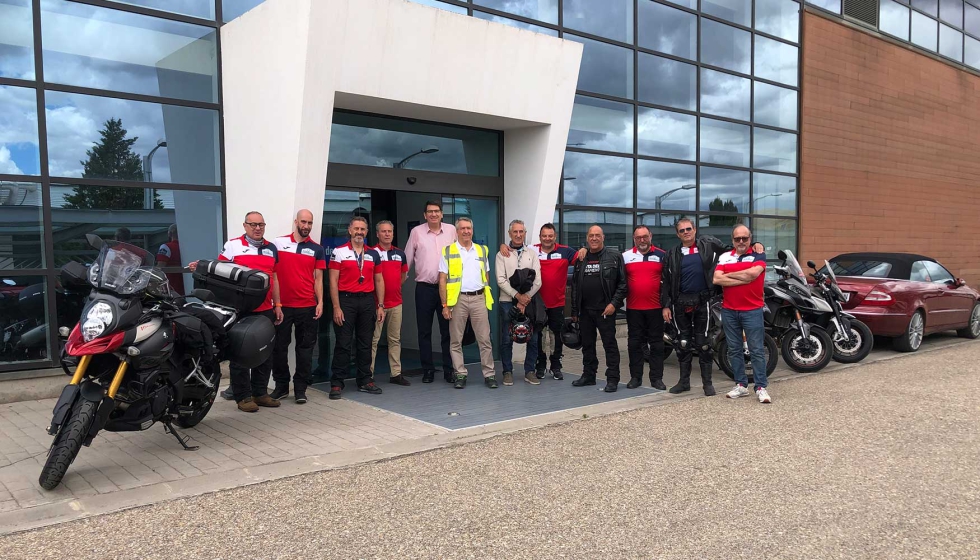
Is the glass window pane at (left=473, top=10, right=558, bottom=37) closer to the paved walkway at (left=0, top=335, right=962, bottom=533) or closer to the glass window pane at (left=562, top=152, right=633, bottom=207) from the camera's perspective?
the glass window pane at (left=562, top=152, right=633, bottom=207)

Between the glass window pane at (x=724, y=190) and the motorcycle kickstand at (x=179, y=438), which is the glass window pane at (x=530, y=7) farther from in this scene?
the motorcycle kickstand at (x=179, y=438)

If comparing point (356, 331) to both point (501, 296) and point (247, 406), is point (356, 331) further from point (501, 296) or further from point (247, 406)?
point (501, 296)

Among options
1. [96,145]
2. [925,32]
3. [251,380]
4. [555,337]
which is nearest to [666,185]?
[555,337]

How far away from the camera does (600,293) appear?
758cm

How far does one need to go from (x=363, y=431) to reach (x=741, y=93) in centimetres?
1110

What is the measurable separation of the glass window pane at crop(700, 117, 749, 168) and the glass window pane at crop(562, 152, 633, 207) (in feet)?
7.02

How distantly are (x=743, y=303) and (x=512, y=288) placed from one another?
2434 millimetres

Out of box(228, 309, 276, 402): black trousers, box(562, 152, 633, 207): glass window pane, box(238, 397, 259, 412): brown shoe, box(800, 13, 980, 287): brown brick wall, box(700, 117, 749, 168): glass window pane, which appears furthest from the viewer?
box(800, 13, 980, 287): brown brick wall

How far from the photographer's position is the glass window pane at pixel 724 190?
44.1 ft

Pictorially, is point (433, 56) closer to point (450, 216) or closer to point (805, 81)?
point (450, 216)

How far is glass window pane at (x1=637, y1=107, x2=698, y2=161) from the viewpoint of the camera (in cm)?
1233

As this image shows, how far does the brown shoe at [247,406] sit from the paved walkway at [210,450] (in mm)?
68

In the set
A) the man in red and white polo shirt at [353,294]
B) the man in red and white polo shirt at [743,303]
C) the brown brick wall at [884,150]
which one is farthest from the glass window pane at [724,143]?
the man in red and white polo shirt at [353,294]

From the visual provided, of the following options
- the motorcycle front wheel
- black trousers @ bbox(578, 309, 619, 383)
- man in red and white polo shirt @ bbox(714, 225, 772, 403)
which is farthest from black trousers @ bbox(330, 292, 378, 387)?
the motorcycle front wheel
